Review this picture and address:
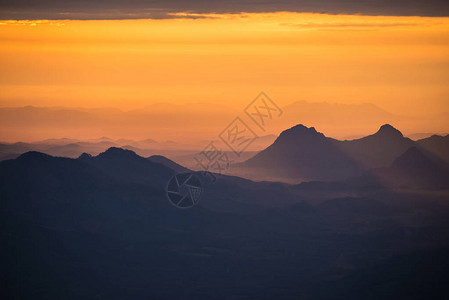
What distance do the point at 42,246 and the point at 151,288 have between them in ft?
84.3

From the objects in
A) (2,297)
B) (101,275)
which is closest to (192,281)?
(101,275)

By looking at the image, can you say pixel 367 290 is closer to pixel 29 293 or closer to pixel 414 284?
pixel 414 284

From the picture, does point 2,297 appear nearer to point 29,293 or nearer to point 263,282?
point 29,293

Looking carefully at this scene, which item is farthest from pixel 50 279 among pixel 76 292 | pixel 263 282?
pixel 263 282

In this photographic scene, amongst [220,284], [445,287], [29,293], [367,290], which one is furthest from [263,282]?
[29,293]

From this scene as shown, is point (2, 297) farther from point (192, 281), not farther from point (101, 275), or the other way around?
point (192, 281)

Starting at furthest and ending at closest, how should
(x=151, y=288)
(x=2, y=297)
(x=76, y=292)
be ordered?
(x=151, y=288)
(x=76, y=292)
(x=2, y=297)

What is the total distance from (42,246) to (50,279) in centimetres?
2003

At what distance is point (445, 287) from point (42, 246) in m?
82.4

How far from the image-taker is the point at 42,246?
19625 centimetres

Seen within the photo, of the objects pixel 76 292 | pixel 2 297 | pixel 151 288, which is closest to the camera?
pixel 2 297

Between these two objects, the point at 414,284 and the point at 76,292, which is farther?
the point at 414,284

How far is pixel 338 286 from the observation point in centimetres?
19400

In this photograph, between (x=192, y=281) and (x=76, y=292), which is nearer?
(x=76, y=292)
